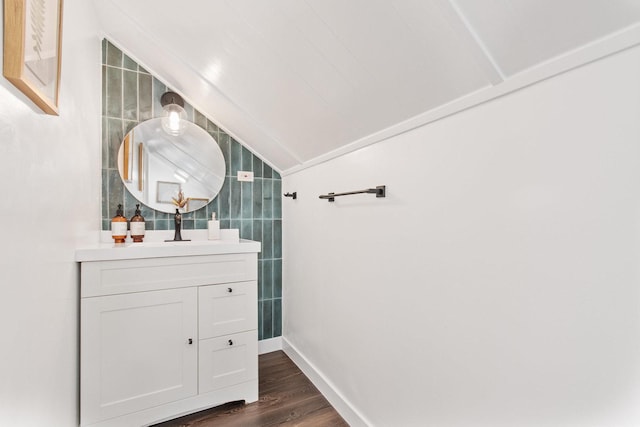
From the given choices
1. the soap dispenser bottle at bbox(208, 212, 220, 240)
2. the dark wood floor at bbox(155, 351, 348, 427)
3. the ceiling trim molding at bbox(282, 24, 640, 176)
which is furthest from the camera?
the soap dispenser bottle at bbox(208, 212, 220, 240)

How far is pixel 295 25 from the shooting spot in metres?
1.04

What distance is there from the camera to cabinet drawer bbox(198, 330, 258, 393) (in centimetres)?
154

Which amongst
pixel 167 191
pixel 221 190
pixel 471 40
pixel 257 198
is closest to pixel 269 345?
pixel 257 198

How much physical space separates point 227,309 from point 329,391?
74 cm

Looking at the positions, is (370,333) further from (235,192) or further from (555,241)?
(235,192)

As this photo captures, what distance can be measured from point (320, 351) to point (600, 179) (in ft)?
5.12

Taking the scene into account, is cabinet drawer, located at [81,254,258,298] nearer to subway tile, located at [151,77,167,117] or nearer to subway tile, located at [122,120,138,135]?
subway tile, located at [122,120,138,135]

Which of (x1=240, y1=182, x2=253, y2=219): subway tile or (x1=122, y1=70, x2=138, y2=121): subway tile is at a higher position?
(x1=122, y1=70, x2=138, y2=121): subway tile

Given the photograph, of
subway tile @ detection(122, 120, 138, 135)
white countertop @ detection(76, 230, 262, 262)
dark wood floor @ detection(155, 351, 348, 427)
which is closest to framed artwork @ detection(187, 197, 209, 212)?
white countertop @ detection(76, 230, 262, 262)

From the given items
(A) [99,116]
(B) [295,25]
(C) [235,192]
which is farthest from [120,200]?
(B) [295,25]

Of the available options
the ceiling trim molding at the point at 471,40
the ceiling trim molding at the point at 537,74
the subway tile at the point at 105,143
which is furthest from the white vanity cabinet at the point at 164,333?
the ceiling trim molding at the point at 471,40

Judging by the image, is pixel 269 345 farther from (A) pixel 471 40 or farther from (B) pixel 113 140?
(A) pixel 471 40

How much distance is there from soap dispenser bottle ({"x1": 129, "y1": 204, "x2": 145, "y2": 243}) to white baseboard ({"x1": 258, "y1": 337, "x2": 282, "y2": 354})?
1.16 metres

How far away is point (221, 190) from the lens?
2.08 meters
